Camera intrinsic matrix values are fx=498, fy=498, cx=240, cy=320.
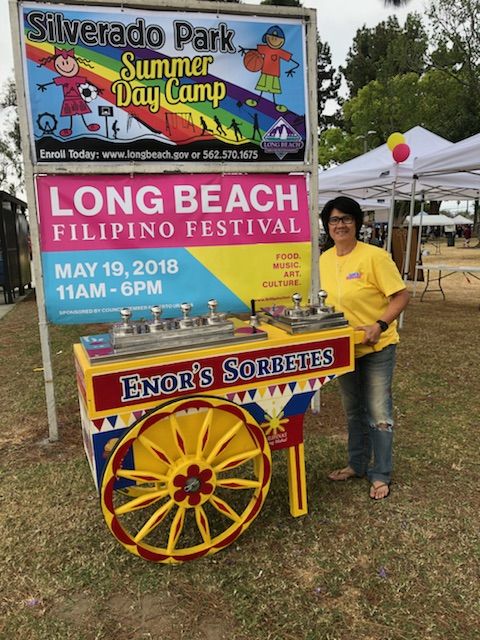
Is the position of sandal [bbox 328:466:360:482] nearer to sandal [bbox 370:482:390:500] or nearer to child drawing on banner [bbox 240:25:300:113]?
sandal [bbox 370:482:390:500]

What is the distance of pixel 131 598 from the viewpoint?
211cm

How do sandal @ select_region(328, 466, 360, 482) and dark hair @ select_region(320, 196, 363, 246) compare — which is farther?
sandal @ select_region(328, 466, 360, 482)

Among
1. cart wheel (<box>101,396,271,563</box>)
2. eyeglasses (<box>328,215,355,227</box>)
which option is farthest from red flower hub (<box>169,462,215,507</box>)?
eyeglasses (<box>328,215,355,227</box>)

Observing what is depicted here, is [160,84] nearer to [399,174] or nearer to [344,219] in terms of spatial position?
[344,219]

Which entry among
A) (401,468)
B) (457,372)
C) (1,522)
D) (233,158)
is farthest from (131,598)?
(457,372)

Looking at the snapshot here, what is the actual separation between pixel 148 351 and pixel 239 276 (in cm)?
146

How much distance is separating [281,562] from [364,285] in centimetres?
139

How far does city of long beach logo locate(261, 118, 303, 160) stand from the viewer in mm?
3453

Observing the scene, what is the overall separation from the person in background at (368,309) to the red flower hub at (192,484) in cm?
101

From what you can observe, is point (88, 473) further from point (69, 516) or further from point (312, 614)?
point (312, 614)

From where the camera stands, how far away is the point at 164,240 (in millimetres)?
3301

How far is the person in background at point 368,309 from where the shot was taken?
2.50 m

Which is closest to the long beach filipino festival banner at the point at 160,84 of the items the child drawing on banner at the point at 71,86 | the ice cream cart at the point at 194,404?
the child drawing on banner at the point at 71,86

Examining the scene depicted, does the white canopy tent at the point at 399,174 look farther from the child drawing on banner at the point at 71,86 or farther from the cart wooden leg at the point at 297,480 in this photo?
the cart wooden leg at the point at 297,480
